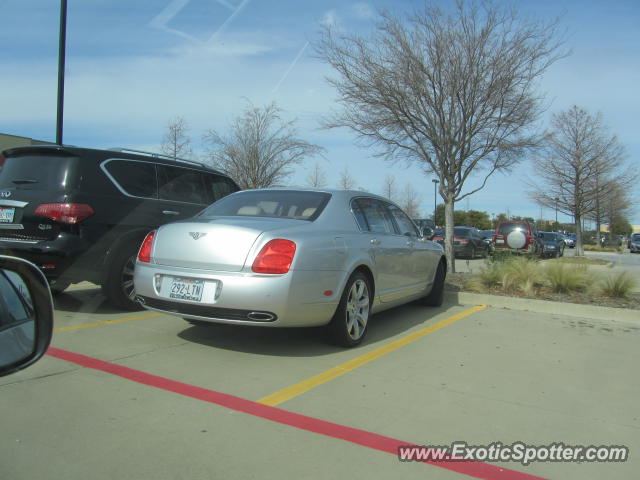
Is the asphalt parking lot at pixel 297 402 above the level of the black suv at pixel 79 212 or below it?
below

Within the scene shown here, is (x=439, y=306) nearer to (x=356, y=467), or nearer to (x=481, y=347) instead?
(x=481, y=347)

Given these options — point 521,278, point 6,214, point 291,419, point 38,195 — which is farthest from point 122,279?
point 521,278

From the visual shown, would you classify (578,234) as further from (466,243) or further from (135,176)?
(135,176)

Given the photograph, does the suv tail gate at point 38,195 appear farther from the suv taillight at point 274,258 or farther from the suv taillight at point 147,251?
the suv taillight at point 274,258

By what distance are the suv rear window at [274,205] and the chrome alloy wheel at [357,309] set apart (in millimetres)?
814

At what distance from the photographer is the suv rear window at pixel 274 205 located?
5.17m

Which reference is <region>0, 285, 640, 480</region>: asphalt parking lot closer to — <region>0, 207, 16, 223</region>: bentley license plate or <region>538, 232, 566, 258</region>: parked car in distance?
<region>0, 207, 16, 223</region>: bentley license plate

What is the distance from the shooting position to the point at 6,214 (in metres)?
5.80

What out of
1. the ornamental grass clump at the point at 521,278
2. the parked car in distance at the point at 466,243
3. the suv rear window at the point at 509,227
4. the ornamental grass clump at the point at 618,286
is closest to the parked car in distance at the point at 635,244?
the suv rear window at the point at 509,227

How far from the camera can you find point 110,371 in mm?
4094

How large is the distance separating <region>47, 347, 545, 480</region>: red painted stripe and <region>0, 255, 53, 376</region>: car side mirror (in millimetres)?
1778

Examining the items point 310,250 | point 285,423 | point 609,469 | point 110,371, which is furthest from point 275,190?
point 609,469

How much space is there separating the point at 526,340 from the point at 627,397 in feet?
5.73

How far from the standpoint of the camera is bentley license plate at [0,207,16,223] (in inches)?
227
